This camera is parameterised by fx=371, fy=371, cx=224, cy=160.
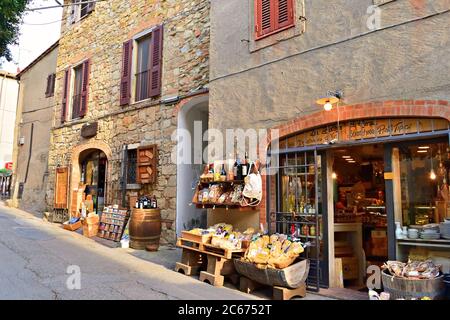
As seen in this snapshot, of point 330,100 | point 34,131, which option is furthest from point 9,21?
point 330,100

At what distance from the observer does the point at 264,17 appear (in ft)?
21.1

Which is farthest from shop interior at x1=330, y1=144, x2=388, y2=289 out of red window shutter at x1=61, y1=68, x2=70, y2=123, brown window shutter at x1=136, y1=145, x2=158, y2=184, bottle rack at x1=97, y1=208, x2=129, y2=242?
red window shutter at x1=61, y1=68, x2=70, y2=123

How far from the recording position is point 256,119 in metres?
6.33

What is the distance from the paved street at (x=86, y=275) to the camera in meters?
4.96

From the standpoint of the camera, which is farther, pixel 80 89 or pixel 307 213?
pixel 80 89

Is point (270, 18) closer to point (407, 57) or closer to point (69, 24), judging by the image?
point (407, 57)

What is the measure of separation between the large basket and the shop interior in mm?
928

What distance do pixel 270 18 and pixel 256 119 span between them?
5.71 feet

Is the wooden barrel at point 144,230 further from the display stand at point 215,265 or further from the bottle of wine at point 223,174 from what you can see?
the bottle of wine at point 223,174

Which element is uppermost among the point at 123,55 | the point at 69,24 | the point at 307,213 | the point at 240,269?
the point at 69,24

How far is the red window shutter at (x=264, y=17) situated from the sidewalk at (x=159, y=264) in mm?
4233

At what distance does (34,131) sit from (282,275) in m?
14.9

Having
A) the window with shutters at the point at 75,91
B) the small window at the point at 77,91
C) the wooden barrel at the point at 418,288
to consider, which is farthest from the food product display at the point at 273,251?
the small window at the point at 77,91
